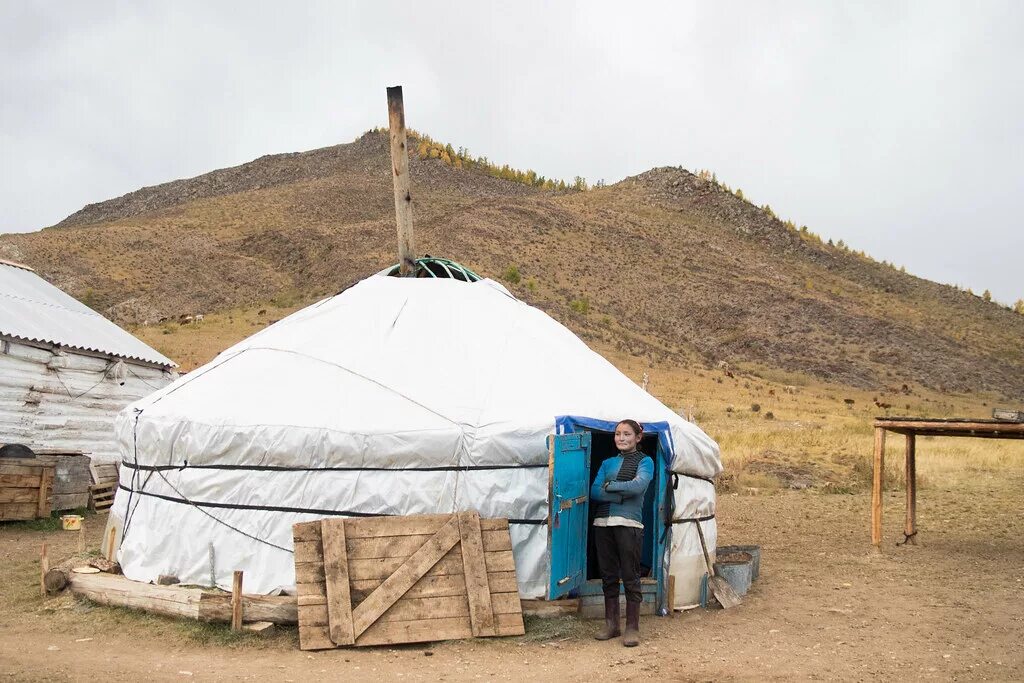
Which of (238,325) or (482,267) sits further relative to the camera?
(482,267)

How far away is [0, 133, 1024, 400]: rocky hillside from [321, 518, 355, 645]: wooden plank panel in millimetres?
28848

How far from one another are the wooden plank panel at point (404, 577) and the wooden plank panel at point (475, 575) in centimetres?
8

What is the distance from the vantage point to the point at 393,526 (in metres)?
6.36

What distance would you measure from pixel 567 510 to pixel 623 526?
21.3 inches

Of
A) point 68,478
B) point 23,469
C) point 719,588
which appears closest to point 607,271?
point 68,478

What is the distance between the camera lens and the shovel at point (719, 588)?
761cm

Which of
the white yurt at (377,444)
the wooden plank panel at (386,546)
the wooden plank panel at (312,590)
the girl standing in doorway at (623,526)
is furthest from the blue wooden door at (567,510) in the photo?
the wooden plank panel at (312,590)

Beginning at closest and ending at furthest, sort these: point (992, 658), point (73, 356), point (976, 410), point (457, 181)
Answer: point (992, 658), point (73, 356), point (976, 410), point (457, 181)

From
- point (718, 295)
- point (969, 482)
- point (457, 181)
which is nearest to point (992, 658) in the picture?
point (969, 482)

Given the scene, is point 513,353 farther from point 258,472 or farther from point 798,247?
point 798,247

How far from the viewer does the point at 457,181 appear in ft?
204

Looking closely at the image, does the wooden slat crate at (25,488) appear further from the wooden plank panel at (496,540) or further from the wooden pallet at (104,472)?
the wooden plank panel at (496,540)

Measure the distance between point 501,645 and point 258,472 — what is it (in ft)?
7.03

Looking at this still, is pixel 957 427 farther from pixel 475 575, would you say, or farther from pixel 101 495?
pixel 101 495
